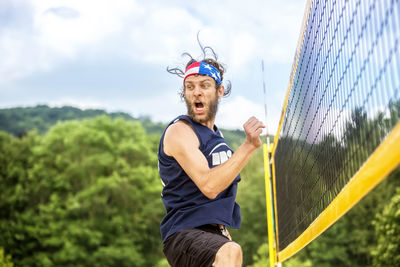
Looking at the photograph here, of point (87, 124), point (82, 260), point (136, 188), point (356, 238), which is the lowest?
point (82, 260)

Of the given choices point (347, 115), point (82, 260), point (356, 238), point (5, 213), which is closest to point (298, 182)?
point (347, 115)

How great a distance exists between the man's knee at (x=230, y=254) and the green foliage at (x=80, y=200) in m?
29.0

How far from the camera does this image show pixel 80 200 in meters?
32.2

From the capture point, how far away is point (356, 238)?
1149 inches

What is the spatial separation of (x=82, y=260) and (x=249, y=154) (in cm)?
3053

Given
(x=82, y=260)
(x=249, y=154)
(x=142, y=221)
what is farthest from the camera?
(x=142, y=221)

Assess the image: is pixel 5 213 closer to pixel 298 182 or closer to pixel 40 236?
pixel 40 236

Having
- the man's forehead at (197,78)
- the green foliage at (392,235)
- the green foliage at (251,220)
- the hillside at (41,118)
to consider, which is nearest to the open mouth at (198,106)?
the man's forehead at (197,78)

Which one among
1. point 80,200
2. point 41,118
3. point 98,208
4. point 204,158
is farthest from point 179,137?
point 41,118

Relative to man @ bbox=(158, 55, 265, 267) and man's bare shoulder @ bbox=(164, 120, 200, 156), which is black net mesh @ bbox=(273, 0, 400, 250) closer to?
man @ bbox=(158, 55, 265, 267)

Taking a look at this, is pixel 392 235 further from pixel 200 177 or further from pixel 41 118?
pixel 41 118

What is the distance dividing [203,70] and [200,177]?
2.85 ft

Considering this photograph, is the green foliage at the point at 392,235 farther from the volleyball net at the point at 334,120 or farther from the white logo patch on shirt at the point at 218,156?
the white logo patch on shirt at the point at 218,156

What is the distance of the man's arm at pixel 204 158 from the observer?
250 cm
